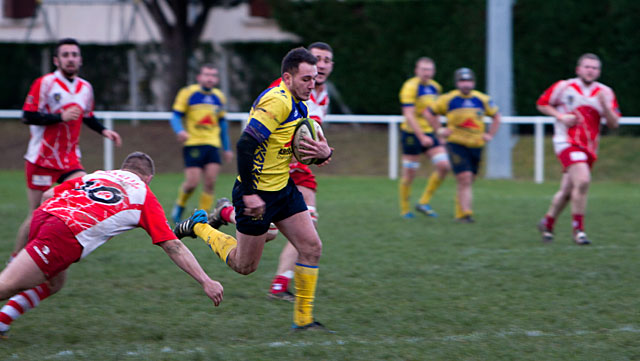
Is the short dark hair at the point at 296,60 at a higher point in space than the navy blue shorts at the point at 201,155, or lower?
higher

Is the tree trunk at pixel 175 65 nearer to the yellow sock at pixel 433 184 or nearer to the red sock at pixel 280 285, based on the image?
the yellow sock at pixel 433 184

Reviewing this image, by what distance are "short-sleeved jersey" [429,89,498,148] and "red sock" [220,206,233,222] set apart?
5371mm

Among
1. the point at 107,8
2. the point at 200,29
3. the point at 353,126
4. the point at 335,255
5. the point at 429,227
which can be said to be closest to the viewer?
the point at 335,255

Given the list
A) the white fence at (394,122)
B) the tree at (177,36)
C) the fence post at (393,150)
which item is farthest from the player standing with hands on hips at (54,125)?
the tree at (177,36)

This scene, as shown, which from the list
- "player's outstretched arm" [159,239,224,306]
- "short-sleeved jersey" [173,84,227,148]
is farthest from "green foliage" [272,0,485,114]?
"player's outstretched arm" [159,239,224,306]

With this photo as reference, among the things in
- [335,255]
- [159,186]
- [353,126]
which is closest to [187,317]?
[335,255]

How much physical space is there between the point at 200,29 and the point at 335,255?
14916mm

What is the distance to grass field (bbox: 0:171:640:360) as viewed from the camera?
15.8 ft

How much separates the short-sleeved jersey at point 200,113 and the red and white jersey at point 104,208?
18.5ft

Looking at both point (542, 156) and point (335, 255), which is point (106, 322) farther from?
point (542, 156)

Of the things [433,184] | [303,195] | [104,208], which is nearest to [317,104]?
[303,195]

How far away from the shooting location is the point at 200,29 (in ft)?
71.6

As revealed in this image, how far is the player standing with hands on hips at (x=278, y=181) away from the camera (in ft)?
16.0

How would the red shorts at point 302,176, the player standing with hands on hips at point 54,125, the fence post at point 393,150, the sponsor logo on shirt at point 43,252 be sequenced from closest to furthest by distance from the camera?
the sponsor logo on shirt at point 43,252
the red shorts at point 302,176
the player standing with hands on hips at point 54,125
the fence post at point 393,150
